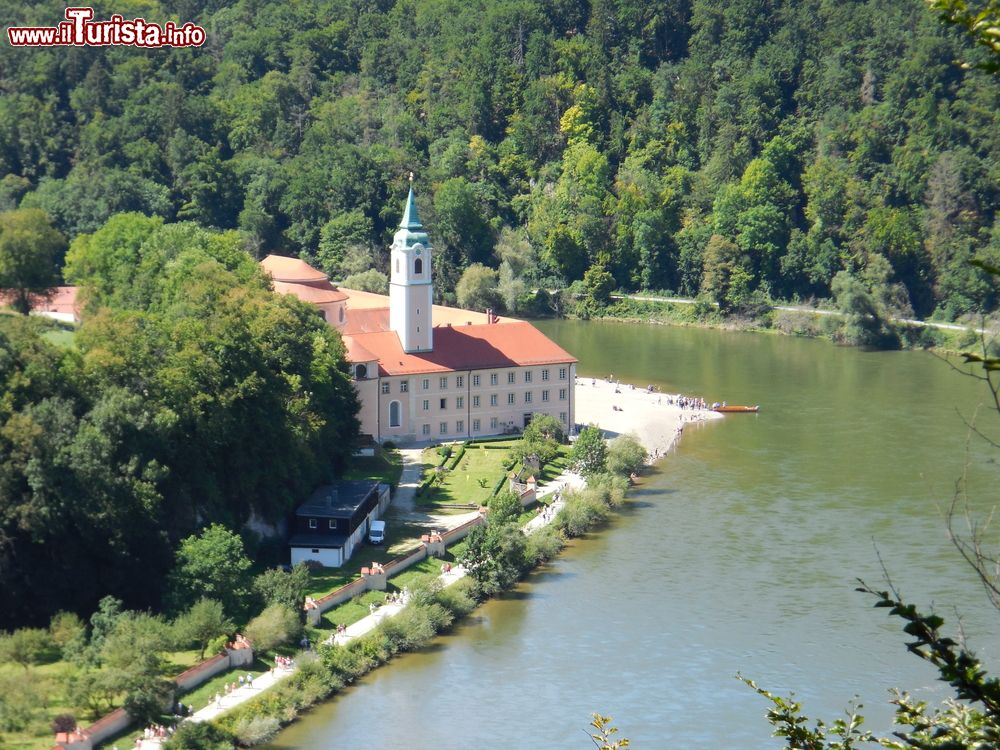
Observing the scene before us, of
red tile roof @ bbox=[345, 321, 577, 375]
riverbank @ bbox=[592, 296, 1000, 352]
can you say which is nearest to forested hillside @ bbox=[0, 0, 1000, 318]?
riverbank @ bbox=[592, 296, 1000, 352]

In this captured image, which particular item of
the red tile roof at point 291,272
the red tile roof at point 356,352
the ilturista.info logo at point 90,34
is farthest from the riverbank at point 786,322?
the red tile roof at point 356,352

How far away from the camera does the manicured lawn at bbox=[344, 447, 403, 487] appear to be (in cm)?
4297

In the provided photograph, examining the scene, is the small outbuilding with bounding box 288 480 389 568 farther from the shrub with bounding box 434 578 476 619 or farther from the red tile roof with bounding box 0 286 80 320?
the red tile roof with bounding box 0 286 80 320

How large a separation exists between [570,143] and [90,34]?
23665mm

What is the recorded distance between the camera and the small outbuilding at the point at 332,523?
36.0 m

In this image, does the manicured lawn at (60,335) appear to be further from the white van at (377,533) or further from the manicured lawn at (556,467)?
Answer: the white van at (377,533)

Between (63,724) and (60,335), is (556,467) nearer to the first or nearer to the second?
(60,335)

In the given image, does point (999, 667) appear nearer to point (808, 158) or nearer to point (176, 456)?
point (176, 456)

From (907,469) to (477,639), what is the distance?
55.8ft

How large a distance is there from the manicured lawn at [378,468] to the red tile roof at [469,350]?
313cm

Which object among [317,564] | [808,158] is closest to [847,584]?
[317,564]

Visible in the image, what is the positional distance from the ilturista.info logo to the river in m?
41.4

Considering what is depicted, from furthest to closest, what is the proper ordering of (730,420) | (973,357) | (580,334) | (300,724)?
(580,334)
(730,420)
(300,724)
(973,357)

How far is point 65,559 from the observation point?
104 feet
